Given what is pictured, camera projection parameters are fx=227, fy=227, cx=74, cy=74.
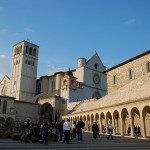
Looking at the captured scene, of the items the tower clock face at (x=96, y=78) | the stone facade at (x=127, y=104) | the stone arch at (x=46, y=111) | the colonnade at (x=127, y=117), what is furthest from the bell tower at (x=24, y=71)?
the colonnade at (x=127, y=117)

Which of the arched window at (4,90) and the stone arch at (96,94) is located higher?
the arched window at (4,90)

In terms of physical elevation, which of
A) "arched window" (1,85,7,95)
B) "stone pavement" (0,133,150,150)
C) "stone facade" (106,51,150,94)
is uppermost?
"arched window" (1,85,7,95)

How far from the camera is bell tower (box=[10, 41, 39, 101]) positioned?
60969 millimetres

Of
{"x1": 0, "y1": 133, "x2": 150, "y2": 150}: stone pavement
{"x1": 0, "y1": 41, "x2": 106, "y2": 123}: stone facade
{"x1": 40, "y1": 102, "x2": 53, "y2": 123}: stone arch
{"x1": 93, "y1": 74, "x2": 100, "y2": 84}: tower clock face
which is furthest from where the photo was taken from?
{"x1": 93, "y1": 74, "x2": 100, "y2": 84}: tower clock face

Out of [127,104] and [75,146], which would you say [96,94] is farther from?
[75,146]

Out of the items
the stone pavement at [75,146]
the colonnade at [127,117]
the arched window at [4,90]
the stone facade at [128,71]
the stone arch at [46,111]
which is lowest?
the stone pavement at [75,146]

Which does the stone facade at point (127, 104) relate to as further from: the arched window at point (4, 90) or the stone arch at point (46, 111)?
the arched window at point (4, 90)

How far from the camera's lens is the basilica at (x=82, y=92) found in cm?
2653

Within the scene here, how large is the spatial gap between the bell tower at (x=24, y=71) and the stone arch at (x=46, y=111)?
9.80m

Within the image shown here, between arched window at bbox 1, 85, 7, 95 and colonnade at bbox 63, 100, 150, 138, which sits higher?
arched window at bbox 1, 85, 7, 95

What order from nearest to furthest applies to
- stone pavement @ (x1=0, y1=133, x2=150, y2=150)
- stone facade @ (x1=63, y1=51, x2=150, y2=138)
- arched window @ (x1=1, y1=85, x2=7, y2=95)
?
1. stone pavement @ (x1=0, y1=133, x2=150, y2=150)
2. stone facade @ (x1=63, y1=51, x2=150, y2=138)
3. arched window @ (x1=1, y1=85, x2=7, y2=95)

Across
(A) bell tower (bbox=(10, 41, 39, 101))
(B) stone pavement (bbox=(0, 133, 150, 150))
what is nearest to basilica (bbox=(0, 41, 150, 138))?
(A) bell tower (bbox=(10, 41, 39, 101))

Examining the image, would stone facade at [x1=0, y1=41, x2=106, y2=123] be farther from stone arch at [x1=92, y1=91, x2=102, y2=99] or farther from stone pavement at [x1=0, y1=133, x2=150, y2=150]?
stone pavement at [x1=0, y1=133, x2=150, y2=150]

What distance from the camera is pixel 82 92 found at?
55656 mm
